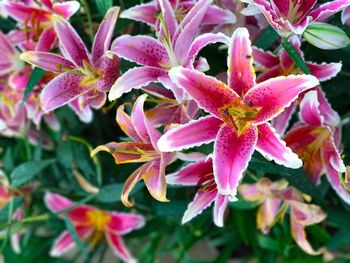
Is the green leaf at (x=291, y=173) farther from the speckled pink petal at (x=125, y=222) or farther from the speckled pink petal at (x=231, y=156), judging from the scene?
the speckled pink petal at (x=125, y=222)

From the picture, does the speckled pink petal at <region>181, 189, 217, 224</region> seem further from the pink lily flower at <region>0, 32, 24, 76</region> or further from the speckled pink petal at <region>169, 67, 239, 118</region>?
the pink lily flower at <region>0, 32, 24, 76</region>

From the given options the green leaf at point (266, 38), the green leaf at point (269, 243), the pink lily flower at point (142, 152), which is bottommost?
the green leaf at point (269, 243)

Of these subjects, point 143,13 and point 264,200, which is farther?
point 264,200

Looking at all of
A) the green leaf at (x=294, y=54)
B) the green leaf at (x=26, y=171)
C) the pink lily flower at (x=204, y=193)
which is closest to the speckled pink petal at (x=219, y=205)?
the pink lily flower at (x=204, y=193)

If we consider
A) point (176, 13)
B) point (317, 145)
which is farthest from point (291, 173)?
point (176, 13)

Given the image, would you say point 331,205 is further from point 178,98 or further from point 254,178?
point 178,98

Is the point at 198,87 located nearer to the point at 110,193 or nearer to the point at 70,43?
the point at 70,43
